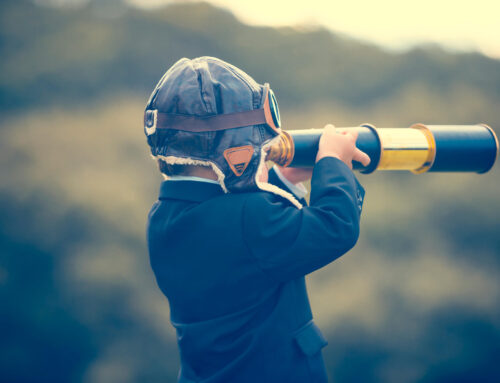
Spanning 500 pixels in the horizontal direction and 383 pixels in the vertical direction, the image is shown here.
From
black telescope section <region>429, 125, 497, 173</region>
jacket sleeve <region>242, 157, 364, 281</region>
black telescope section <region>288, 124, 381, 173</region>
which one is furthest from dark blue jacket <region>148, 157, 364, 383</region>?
black telescope section <region>429, 125, 497, 173</region>

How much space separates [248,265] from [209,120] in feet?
0.77

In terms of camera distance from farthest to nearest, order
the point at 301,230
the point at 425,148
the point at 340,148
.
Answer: the point at 425,148
the point at 340,148
the point at 301,230

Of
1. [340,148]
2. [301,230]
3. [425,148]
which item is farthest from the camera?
[425,148]

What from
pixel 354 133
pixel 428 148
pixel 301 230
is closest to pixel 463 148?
pixel 428 148

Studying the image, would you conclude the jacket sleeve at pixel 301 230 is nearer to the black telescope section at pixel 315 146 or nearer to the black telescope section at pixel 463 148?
the black telescope section at pixel 315 146

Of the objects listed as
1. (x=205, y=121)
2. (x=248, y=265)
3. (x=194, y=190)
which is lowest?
(x=248, y=265)

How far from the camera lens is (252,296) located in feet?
2.47

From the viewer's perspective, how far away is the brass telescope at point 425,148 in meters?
0.92

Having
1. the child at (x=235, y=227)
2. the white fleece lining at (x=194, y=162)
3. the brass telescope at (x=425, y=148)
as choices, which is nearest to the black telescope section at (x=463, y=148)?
the brass telescope at (x=425, y=148)

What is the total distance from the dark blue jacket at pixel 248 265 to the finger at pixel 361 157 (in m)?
0.09

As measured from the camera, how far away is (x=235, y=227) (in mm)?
706

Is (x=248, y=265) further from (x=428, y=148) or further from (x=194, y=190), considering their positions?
(x=428, y=148)

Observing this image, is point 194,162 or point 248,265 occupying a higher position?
point 194,162

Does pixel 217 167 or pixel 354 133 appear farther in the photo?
pixel 354 133
